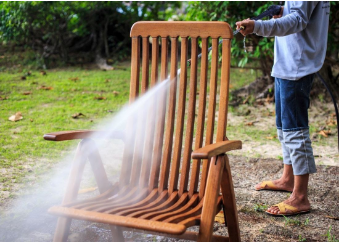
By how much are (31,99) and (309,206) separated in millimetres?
4001

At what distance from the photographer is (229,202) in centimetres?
239

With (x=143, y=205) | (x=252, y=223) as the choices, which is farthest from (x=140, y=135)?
(x=252, y=223)

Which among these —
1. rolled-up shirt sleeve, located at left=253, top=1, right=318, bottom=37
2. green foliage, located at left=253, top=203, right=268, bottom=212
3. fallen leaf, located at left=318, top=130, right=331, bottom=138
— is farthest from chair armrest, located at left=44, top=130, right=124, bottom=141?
fallen leaf, located at left=318, top=130, right=331, bottom=138

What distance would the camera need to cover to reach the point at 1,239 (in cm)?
280

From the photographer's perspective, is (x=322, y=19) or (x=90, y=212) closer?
(x=90, y=212)

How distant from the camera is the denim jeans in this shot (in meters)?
3.17

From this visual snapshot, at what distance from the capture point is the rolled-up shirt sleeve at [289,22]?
2.86m

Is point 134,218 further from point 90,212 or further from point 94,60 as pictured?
point 94,60

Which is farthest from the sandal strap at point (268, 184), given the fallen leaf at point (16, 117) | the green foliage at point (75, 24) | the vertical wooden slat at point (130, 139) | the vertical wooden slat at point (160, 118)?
the green foliage at point (75, 24)

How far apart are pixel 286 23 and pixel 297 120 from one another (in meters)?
0.69

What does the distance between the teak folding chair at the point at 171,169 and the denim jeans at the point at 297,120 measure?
723 millimetres

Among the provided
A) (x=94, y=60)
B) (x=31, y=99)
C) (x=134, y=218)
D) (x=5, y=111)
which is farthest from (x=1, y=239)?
(x=94, y=60)

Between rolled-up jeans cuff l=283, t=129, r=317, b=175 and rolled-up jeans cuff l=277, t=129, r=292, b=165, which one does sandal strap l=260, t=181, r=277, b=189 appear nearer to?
rolled-up jeans cuff l=277, t=129, r=292, b=165

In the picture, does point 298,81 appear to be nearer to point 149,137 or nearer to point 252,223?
point 252,223
